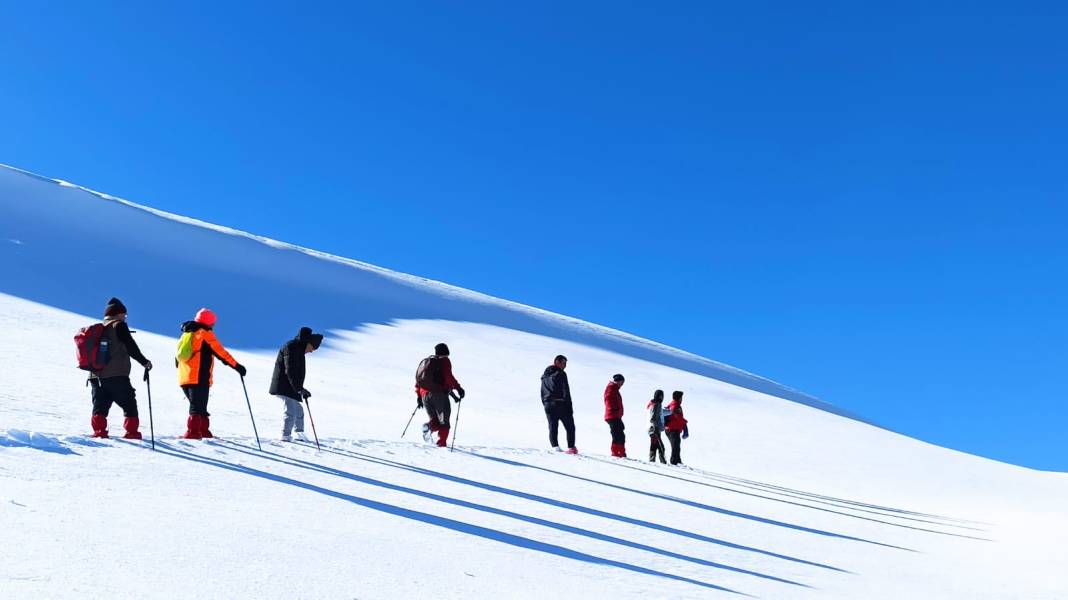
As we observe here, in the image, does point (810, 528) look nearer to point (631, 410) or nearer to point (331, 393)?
point (331, 393)

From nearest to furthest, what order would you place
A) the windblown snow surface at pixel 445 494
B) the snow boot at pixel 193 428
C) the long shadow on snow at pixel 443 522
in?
the windblown snow surface at pixel 445 494 < the long shadow on snow at pixel 443 522 < the snow boot at pixel 193 428

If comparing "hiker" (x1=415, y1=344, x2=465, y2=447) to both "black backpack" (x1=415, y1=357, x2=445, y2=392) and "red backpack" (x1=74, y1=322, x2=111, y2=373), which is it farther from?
"red backpack" (x1=74, y1=322, x2=111, y2=373)

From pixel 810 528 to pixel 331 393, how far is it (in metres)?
12.4

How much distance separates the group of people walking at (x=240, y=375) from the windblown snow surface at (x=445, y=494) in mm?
475

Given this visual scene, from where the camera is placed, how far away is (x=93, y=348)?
9.57 m

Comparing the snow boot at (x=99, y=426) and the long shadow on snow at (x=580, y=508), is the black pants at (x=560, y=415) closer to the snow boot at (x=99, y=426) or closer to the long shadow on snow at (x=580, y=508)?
the long shadow on snow at (x=580, y=508)

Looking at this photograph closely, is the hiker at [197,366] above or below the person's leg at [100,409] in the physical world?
above

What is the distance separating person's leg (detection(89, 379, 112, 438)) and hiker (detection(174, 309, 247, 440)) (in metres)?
1.01

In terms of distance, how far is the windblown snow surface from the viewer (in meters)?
5.88

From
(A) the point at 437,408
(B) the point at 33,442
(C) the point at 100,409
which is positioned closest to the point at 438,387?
(A) the point at 437,408

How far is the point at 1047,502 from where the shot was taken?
21141mm

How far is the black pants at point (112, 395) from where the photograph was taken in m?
9.59

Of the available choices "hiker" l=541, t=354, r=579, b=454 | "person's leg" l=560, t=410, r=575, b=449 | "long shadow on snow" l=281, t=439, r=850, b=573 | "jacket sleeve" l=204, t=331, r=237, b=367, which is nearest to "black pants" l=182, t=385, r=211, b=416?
"jacket sleeve" l=204, t=331, r=237, b=367

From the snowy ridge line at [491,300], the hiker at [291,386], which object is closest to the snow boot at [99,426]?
the hiker at [291,386]
